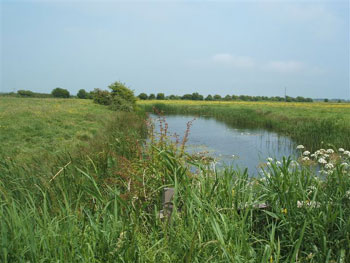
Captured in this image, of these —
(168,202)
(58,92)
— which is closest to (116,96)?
(168,202)

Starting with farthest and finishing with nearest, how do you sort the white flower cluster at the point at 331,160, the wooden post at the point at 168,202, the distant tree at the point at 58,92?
the distant tree at the point at 58,92 → the white flower cluster at the point at 331,160 → the wooden post at the point at 168,202

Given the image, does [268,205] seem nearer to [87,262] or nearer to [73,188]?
[87,262]

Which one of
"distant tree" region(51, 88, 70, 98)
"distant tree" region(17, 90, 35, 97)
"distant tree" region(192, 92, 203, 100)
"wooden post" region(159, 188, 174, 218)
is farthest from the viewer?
"distant tree" region(192, 92, 203, 100)


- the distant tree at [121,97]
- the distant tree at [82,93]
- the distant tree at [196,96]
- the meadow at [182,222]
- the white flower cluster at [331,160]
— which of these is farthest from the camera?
the distant tree at [196,96]

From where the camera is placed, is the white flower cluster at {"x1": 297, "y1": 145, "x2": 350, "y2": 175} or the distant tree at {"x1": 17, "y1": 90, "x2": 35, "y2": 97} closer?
the white flower cluster at {"x1": 297, "y1": 145, "x2": 350, "y2": 175}

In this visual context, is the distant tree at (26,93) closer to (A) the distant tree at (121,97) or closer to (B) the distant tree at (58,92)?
(B) the distant tree at (58,92)

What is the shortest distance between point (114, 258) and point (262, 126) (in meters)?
20.8

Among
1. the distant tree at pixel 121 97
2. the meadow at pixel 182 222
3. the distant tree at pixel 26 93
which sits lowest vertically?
the meadow at pixel 182 222

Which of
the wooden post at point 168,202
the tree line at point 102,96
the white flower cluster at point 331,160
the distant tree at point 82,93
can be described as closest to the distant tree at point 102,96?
the tree line at point 102,96

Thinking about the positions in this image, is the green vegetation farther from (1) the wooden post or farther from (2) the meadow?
(1) the wooden post

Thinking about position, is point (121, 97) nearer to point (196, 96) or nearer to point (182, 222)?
point (182, 222)

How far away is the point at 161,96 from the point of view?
75.5 m

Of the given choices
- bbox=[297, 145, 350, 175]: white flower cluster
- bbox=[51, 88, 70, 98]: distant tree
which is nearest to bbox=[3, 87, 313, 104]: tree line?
bbox=[51, 88, 70, 98]: distant tree

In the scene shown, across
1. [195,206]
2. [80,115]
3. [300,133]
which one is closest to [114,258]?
[195,206]
